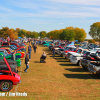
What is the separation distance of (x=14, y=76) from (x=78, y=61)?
9.01 meters

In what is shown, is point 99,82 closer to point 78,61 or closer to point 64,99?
point 64,99

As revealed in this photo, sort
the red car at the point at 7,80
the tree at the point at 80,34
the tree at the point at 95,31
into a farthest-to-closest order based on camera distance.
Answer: the tree at the point at 80,34 < the tree at the point at 95,31 < the red car at the point at 7,80

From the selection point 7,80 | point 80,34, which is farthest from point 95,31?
point 7,80

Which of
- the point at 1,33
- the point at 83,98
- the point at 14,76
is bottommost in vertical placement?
the point at 83,98

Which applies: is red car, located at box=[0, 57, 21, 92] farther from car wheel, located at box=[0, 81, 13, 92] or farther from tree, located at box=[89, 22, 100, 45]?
tree, located at box=[89, 22, 100, 45]

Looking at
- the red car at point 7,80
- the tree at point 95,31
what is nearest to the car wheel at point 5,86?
A: the red car at point 7,80

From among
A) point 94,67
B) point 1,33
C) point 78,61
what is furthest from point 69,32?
point 94,67

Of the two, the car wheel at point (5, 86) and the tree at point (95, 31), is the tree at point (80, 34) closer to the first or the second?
the tree at point (95, 31)

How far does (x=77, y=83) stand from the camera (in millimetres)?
9523

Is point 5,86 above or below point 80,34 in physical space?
below

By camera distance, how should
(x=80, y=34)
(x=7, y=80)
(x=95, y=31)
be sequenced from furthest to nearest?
(x=80, y=34), (x=95, y=31), (x=7, y=80)

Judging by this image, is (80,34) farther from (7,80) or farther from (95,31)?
(7,80)

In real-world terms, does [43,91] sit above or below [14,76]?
below

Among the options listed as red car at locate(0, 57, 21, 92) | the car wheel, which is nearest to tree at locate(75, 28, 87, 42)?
red car at locate(0, 57, 21, 92)
